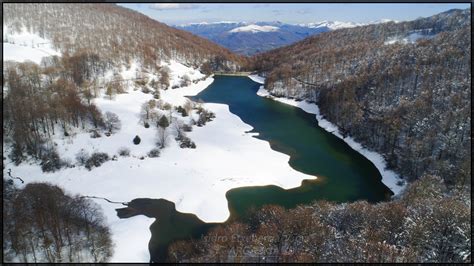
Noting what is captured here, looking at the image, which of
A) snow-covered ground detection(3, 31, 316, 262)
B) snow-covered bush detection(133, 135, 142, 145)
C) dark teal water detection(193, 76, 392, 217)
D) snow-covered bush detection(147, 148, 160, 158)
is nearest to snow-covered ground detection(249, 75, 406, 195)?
dark teal water detection(193, 76, 392, 217)

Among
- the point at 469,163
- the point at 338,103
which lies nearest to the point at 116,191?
the point at 469,163

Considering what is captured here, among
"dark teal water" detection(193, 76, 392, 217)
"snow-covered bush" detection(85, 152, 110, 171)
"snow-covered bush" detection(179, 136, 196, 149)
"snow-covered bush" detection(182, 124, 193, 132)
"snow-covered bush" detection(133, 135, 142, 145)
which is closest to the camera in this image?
"dark teal water" detection(193, 76, 392, 217)

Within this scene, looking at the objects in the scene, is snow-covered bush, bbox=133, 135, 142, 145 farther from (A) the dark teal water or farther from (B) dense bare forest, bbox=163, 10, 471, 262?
(B) dense bare forest, bbox=163, 10, 471, 262

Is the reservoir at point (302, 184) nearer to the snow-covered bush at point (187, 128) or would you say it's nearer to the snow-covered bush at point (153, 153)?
the snow-covered bush at point (153, 153)

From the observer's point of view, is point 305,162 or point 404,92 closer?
point 305,162

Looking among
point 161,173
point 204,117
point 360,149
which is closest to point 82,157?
point 161,173

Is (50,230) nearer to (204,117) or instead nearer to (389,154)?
(204,117)

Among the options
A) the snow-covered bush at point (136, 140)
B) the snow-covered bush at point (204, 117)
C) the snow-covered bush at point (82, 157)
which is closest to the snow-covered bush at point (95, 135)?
the snow-covered bush at point (82, 157)
